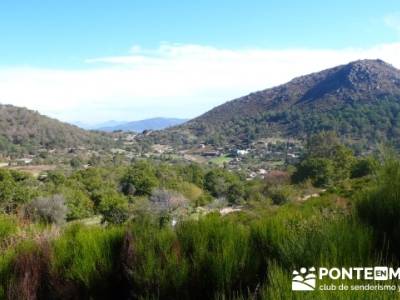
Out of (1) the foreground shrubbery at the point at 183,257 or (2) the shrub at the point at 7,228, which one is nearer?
(1) the foreground shrubbery at the point at 183,257

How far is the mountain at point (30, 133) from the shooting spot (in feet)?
348

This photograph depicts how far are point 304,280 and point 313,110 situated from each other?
130m

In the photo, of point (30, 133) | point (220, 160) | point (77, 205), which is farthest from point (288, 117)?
point (77, 205)

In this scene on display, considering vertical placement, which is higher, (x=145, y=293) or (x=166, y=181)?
(x=145, y=293)

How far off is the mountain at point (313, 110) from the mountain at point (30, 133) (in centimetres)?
4178

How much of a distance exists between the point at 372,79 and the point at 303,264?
14846 centimetres

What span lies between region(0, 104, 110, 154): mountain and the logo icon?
4263 inches

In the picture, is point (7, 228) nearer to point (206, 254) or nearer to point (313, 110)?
point (206, 254)

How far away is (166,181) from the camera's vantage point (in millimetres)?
56656

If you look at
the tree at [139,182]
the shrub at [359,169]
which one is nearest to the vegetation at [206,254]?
the shrub at [359,169]

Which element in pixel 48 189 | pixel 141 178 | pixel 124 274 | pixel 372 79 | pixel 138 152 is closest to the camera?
pixel 124 274

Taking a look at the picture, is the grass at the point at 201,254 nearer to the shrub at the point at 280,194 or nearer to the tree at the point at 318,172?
the shrub at the point at 280,194

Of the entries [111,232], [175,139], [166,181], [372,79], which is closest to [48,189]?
[166,181]

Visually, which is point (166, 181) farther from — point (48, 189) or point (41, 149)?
point (41, 149)
